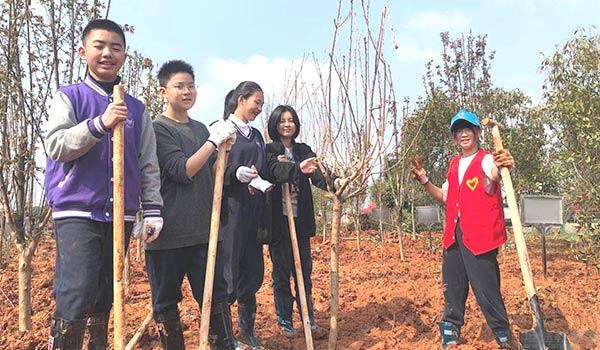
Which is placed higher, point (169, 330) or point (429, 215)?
point (429, 215)

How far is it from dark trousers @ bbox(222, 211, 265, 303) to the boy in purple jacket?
0.74m

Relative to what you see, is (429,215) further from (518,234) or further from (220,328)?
(220,328)

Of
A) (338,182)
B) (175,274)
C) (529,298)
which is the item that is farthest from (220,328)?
(529,298)

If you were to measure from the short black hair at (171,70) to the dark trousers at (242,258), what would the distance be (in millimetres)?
937

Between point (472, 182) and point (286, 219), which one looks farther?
point (286, 219)

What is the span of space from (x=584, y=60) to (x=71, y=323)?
272 inches

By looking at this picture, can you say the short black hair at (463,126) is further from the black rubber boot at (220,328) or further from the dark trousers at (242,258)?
the black rubber boot at (220,328)

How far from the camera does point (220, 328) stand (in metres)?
2.92

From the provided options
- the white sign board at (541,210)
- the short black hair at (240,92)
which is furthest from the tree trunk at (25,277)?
the white sign board at (541,210)

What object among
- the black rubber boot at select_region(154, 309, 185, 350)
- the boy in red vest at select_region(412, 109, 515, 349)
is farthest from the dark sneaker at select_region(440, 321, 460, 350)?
the black rubber boot at select_region(154, 309, 185, 350)

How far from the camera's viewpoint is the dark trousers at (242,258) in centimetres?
326

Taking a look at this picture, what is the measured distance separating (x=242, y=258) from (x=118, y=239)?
139 centimetres

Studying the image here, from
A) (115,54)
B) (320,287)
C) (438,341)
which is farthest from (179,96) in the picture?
(320,287)

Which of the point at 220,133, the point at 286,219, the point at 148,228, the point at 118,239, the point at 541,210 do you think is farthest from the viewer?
the point at 541,210
